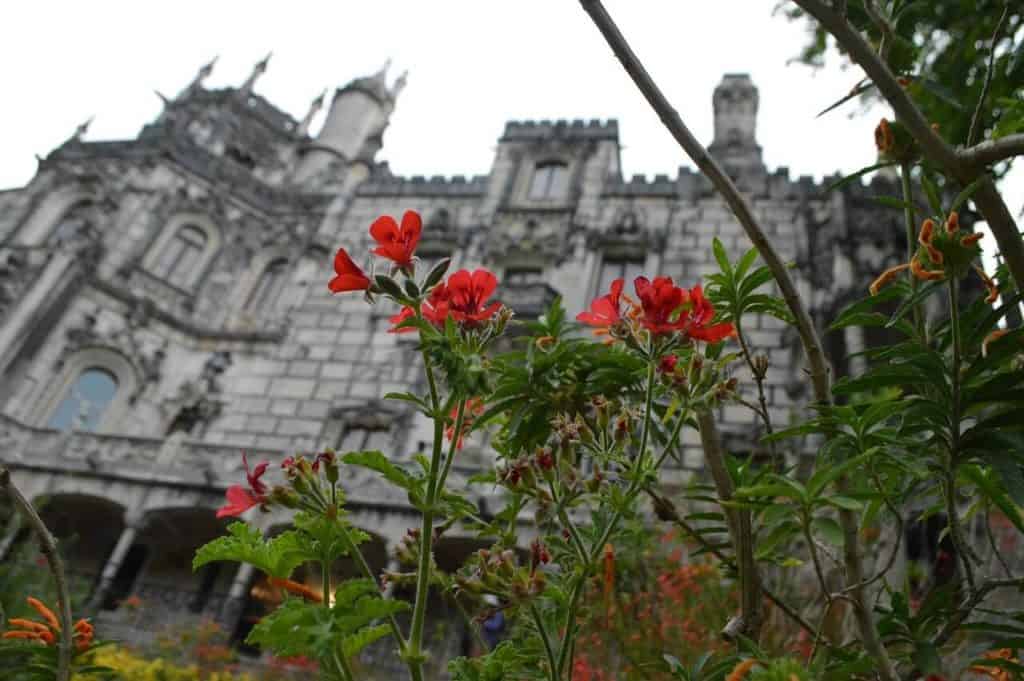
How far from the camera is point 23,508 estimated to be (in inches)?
79.4

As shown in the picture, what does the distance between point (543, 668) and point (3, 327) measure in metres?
19.8

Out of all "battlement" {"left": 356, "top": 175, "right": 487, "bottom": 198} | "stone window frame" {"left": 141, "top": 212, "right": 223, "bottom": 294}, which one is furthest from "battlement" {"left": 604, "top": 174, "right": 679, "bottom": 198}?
"stone window frame" {"left": 141, "top": 212, "right": 223, "bottom": 294}

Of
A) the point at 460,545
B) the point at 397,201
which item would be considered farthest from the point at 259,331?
the point at 460,545

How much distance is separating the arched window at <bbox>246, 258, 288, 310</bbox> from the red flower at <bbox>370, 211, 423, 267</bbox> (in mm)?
21157

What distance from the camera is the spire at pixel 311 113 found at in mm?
30922

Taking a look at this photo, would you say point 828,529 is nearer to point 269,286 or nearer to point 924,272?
point 924,272

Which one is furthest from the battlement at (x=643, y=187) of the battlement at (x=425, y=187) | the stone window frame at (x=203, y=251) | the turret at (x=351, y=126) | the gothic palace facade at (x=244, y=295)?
the stone window frame at (x=203, y=251)

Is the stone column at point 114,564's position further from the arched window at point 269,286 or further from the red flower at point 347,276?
the red flower at point 347,276

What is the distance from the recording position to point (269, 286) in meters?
22.5

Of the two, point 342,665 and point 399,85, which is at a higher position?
point 399,85

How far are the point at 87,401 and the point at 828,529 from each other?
66.0 feet

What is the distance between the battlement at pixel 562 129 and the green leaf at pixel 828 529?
19716 millimetres

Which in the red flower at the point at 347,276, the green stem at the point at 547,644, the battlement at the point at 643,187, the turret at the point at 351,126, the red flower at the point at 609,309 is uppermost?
the turret at the point at 351,126

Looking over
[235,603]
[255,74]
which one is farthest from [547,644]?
[255,74]
